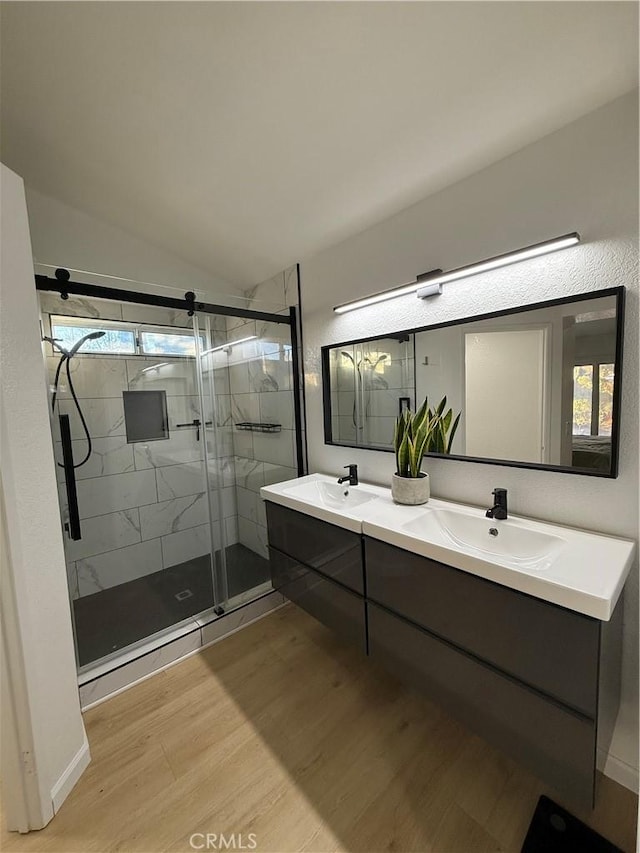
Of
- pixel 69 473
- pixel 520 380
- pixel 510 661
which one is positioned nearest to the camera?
pixel 510 661

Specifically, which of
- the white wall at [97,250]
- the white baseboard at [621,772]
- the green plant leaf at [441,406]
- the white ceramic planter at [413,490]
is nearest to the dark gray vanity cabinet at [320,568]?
the white ceramic planter at [413,490]

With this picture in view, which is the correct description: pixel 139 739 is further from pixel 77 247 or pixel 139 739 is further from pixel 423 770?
pixel 77 247

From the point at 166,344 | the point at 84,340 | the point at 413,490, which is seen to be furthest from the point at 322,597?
the point at 84,340

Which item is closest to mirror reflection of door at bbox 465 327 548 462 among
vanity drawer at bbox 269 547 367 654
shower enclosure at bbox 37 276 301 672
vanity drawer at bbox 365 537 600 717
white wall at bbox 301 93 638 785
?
white wall at bbox 301 93 638 785

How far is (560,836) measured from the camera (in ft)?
3.61

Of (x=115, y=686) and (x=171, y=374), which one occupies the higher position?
(x=171, y=374)

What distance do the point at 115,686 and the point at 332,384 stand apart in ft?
6.62

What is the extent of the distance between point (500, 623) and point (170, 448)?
2.48m

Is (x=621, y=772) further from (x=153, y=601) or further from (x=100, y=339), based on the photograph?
(x=100, y=339)

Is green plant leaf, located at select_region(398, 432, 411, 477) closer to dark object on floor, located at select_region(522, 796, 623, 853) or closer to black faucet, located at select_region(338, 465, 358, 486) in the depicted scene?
black faucet, located at select_region(338, 465, 358, 486)

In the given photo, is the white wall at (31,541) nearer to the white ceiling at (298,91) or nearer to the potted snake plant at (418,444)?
the white ceiling at (298,91)

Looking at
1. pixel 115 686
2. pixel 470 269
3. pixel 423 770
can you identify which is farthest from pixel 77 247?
pixel 423 770

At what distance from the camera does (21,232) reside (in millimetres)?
1192

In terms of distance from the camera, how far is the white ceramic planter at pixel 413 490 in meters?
1.63
